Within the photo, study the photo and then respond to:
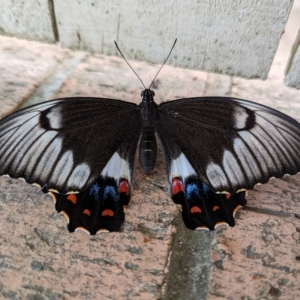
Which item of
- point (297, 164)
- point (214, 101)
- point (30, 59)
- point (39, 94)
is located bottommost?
point (297, 164)

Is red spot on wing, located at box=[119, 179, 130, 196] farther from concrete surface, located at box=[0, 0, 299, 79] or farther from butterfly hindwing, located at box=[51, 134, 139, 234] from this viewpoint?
concrete surface, located at box=[0, 0, 299, 79]

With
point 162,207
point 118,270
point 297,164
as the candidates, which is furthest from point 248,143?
point 118,270

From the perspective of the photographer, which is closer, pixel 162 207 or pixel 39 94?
pixel 162 207

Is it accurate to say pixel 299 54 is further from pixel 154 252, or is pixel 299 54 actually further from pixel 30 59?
pixel 30 59

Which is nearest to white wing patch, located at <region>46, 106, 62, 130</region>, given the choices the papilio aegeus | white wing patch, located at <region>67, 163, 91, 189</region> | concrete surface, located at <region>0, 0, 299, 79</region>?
the papilio aegeus

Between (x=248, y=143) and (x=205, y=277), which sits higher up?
(x=248, y=143)

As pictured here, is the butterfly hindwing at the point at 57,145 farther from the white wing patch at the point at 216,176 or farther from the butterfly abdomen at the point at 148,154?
the white wing patch at the point at 216,176
